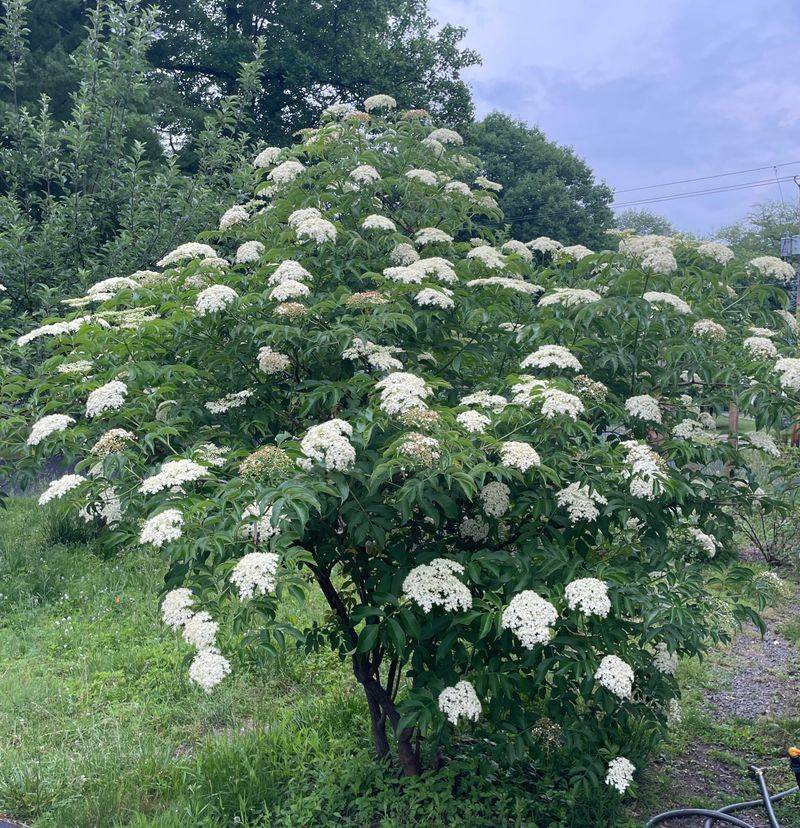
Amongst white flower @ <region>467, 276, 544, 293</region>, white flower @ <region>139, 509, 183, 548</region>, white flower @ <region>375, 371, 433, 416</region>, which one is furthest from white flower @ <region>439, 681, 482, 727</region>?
white flower @ <region>467, 276, 544, 293</region>

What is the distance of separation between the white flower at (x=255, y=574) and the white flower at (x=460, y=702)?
3.00 feet

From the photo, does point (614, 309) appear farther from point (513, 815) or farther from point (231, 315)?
point (513, 815)

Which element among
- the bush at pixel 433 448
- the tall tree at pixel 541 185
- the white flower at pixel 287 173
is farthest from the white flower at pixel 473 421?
the tall tree at pixel 541 185

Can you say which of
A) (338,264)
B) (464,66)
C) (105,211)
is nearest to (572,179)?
(464,66)

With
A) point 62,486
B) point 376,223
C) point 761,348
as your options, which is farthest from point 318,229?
point 761,348

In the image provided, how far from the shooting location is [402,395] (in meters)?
2.29

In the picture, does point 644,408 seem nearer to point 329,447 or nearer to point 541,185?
point 329,447

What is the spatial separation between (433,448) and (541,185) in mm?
26115

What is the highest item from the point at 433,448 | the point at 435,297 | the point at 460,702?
the point at 435,297

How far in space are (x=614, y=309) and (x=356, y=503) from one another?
4.34 ft

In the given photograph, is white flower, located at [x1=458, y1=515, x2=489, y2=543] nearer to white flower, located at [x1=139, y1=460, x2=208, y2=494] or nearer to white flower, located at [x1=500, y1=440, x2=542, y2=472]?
white flower, located at [x1=500, y1=440, x2=542, y2=472]

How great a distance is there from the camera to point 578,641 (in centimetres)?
245

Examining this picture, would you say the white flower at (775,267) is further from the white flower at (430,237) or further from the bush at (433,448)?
the white flower at (430,237)

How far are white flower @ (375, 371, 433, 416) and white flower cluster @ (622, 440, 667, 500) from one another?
2.30ft
